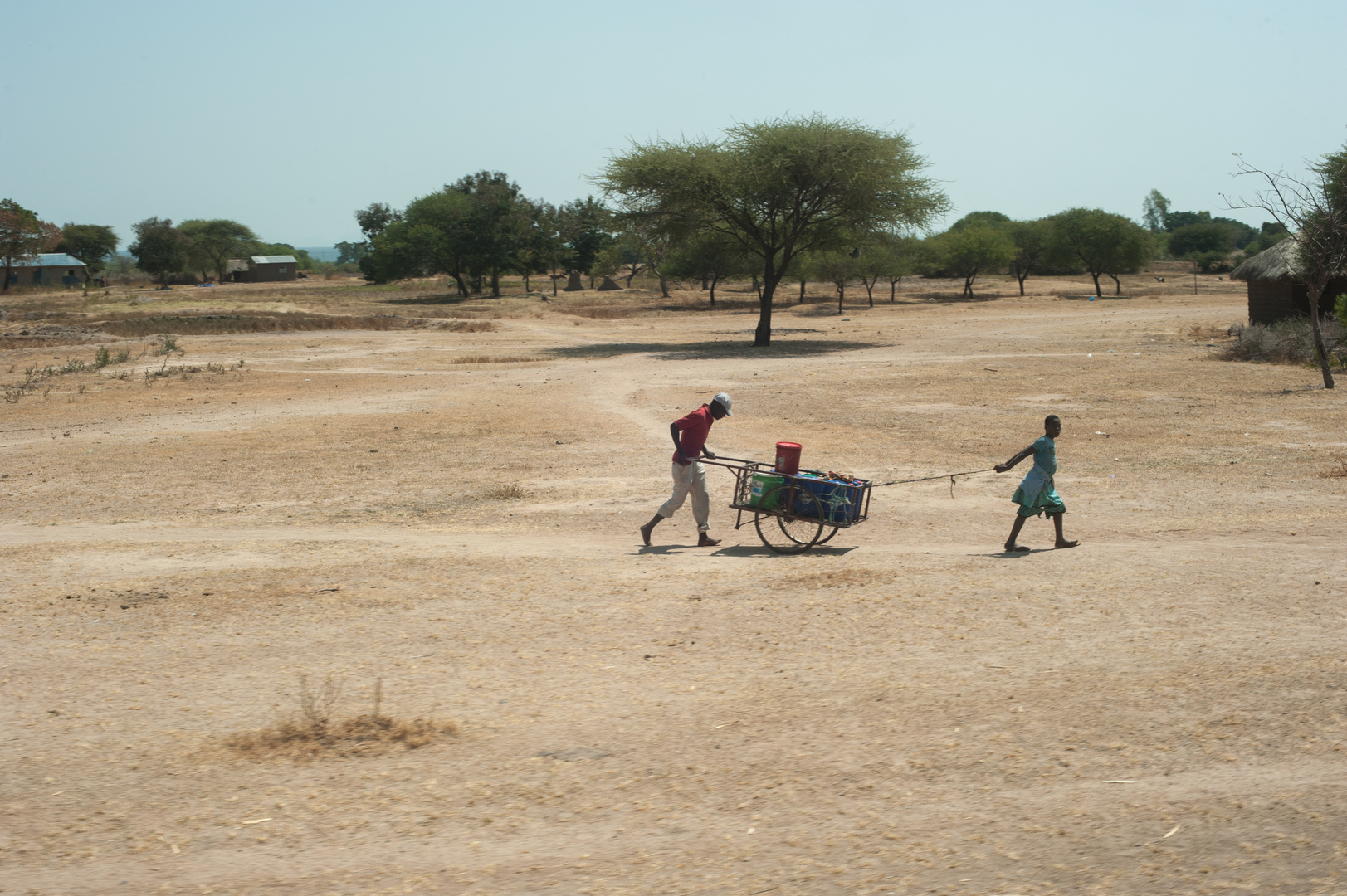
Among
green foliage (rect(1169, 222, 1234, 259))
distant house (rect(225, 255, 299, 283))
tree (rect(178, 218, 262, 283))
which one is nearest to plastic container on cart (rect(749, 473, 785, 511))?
tree (rect(178, 218, 262, 283))

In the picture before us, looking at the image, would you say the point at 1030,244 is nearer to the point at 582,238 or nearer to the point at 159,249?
the point at 582,238

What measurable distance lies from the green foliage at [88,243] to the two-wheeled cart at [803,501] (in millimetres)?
106259

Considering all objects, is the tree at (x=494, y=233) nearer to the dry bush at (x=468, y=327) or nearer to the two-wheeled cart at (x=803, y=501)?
the dry bush at (x=468, y=327)

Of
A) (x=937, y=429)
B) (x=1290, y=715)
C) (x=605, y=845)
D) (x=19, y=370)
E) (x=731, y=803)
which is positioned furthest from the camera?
(x=19, y=370)

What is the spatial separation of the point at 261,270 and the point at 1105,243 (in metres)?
83.0

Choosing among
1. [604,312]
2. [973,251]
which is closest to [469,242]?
[604,312]

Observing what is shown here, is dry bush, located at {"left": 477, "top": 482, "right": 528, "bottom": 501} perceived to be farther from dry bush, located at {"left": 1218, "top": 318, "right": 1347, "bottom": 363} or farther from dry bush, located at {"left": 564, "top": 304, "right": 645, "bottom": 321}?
dry bush, located at {"left": 564, "top": 304, "right": 645, "bottom": 321}

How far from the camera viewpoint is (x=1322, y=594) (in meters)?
7.39

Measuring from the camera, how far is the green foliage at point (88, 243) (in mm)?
99438

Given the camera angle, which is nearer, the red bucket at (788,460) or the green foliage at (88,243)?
the red bucket at (788,460)

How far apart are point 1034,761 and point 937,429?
13.2m

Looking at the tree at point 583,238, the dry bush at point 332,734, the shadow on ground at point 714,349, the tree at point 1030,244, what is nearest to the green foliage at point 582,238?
the tree at point 583,238

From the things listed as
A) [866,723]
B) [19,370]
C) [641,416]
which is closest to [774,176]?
[641,416]

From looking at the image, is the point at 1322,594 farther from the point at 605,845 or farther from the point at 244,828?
the point at 244,828
